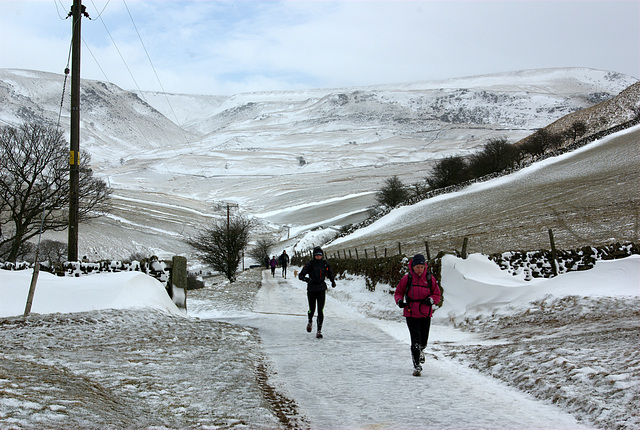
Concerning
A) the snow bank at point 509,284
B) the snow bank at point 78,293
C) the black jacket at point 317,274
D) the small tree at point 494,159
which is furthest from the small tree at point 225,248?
the small tree at point 494,159

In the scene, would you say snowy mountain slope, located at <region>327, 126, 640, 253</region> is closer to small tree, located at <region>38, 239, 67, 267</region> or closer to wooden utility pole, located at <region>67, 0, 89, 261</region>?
wooden utility pole, located at <region>67, 0, 89, 261</region>

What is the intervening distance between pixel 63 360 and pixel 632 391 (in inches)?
267

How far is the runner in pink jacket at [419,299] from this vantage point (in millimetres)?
7207

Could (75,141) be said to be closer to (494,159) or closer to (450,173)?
(494,159)

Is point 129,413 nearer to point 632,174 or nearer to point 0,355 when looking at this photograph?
point 0,355

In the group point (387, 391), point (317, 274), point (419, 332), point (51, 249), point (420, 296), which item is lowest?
point (387, 391)

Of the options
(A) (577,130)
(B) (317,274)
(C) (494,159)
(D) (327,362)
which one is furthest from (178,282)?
(A) (577,130)

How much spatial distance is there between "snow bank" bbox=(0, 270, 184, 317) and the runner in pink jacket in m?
6.89

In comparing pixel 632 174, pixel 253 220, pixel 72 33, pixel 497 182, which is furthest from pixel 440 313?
pixel 253 220

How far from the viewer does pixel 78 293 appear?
11.2 m

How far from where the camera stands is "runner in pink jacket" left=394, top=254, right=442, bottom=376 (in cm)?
721

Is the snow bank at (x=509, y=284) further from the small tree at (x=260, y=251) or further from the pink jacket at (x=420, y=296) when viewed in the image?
the small tree at (x=260, y=251)

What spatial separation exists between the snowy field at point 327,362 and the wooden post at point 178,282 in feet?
4.36

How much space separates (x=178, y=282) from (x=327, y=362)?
8.30m
